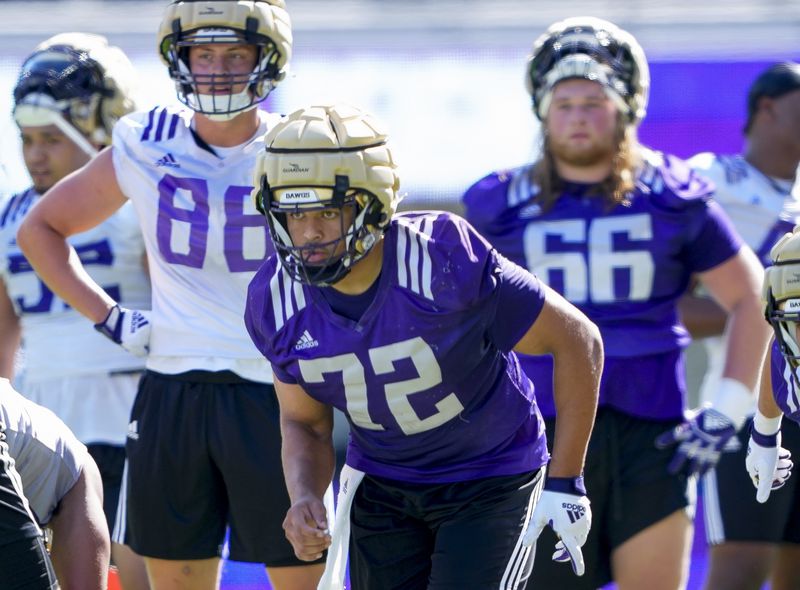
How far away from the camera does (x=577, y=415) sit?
11.6 ft

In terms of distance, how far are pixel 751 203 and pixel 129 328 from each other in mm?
2058

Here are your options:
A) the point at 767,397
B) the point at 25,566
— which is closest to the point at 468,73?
the point at 767,397

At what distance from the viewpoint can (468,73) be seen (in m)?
6.69

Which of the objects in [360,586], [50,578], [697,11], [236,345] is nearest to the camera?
[50,578]

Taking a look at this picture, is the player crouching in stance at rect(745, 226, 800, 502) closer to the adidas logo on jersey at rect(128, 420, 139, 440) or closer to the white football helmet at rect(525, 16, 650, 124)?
the white football helmet at rect(525, 16, 650, 124)

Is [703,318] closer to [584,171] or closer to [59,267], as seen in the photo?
[584,171]

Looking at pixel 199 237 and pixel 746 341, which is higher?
pixel 199 237

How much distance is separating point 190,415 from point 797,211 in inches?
83.3

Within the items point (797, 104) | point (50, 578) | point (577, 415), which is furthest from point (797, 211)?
point (50, 578)

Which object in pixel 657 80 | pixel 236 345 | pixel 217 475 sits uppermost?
pixel 657 80

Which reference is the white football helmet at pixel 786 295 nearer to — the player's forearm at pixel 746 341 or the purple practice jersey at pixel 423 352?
the purple practice jersey at pixel 423 352

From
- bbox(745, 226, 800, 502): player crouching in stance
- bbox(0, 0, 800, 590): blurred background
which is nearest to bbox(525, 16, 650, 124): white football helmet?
bbox(745, 226, 800, 502): player crouching in stance

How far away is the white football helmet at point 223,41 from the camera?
167 inches

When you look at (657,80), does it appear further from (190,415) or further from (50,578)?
(50,578)
